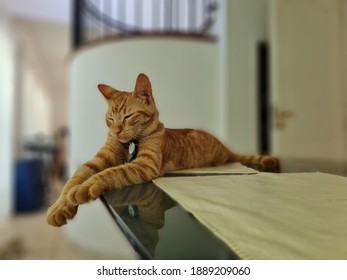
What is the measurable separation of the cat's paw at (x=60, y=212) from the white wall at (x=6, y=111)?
5.65 ft

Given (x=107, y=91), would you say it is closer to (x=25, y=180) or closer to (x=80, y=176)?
(x=80, y=176)

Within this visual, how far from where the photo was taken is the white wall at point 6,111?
67.7 inches

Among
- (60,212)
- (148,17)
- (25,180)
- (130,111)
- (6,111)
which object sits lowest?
(25,180)

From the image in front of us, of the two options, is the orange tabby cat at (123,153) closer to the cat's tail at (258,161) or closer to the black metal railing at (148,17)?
the cat's tail at (258,161)

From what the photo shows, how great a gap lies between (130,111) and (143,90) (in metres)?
0.03

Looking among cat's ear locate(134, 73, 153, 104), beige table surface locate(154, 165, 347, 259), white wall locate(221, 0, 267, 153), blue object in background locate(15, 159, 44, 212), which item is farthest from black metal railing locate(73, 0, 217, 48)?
blue object in background locate(15, 159, 44, 212)

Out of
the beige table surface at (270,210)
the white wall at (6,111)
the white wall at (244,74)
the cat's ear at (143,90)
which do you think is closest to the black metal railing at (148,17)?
the white wall at (244,74)

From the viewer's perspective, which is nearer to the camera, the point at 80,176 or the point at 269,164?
the point at 80,176

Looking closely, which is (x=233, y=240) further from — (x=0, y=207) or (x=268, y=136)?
(x=0, y=207)

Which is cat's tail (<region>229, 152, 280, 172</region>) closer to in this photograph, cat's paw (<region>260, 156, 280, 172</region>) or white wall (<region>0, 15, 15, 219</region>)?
cat's paw (<region>260, 156, 280, 172</region>)

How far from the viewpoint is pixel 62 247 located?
436 mm

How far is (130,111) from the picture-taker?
0.97 feet

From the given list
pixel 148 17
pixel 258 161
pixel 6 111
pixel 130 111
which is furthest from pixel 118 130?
pixel 6 111

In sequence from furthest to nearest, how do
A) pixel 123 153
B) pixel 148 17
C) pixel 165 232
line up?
pixel 148 17 < pixel 123 153 < pixel 165 232
